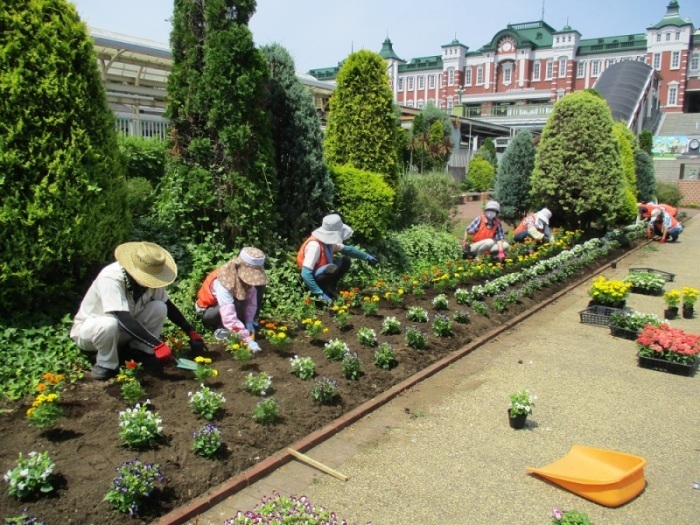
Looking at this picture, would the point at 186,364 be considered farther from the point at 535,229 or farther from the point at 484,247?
the point at 535,229

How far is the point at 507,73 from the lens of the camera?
76438mm

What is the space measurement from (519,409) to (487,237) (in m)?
6.20

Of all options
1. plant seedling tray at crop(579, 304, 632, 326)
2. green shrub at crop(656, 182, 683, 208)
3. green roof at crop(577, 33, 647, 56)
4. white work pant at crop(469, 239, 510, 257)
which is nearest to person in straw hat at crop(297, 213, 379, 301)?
plant seedling tray at crop(579, 304, 632, 326)

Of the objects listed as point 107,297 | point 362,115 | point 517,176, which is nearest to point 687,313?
point 362,115

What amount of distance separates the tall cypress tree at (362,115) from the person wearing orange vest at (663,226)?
10.9 meters

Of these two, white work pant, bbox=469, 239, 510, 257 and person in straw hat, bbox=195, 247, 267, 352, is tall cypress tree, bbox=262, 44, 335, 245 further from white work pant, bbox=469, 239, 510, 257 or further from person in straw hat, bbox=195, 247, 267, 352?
white work pant, bbox=469, 239, 510, 257

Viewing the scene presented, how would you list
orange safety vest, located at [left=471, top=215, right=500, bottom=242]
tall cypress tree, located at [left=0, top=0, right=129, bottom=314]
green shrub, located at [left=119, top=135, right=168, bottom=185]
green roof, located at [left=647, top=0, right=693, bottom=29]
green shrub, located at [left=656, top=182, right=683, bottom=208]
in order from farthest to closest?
green roof, located at [left=647, top=0, right=693, bottom=29] < green shrub, located at [left=656, top=182, right=683, bottom=208] < orange safety vest, located at [left=471, top=215, right=500, bottom=242] < green shrub, located at [left=119, top=135, right=168, bottom=185] < tall cypress tree, located at [left=0, top=0, right=129, bottom=314]

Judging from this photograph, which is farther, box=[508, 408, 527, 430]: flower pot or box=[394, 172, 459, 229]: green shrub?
box=[394, 172, 459, 229]: green shrub

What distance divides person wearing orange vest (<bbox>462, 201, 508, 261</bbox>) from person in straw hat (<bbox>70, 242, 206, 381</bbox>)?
21.6 feet

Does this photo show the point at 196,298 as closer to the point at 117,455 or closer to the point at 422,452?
the point at 117,455

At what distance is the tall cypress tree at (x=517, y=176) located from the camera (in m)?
14.8

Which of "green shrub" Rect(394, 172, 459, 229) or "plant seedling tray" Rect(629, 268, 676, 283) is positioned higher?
"green shrub" Rect(394, 172, 459, 229)

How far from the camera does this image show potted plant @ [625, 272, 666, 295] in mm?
9500

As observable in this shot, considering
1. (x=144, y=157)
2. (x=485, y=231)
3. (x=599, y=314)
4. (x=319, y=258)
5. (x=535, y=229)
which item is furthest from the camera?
(x=535, y=229)
